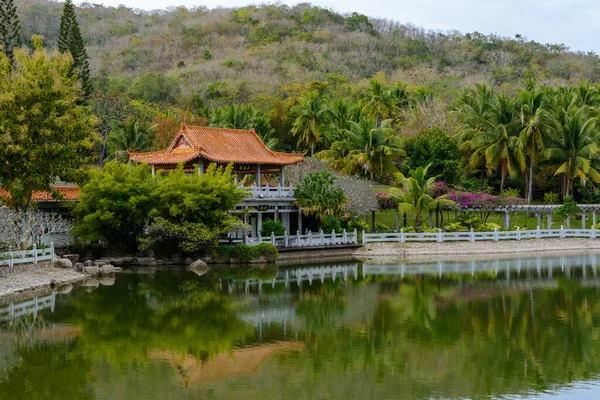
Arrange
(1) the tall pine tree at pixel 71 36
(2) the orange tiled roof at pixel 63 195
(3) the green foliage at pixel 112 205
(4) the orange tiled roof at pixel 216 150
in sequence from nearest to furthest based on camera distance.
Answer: (3) the green foliage at pixel 112 205 < (2) the orange tiled roof at pixel 63 195 < (4) the orange tiled roof at pixel 216 150 < (1) the tall pine tree at pixel 71 36

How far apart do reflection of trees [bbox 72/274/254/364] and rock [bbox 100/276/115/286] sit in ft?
1.06

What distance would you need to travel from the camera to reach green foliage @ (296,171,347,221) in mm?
34156

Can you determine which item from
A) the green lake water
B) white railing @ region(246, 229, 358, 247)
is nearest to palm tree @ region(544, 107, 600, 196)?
white railing @ region(246, 229, 358, 247)

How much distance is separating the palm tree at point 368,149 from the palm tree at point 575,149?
9138 mm

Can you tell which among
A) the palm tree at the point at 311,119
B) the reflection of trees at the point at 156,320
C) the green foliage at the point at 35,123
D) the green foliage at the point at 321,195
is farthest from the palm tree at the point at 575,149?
the green foliage at the point at 35,123

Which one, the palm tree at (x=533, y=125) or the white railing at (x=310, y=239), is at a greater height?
the palm tree at (x=533, y=125)

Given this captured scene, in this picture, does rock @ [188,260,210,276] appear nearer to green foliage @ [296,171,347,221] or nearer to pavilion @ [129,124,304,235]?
pavilion @ [129,124,304,235]

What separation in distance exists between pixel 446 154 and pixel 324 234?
39.7 ft

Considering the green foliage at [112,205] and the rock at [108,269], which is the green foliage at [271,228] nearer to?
the green foliage at [112,205]

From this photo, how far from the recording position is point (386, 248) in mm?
35812

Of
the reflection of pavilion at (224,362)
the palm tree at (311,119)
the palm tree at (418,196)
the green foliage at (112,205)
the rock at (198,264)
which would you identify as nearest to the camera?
the reflection of pavilion at (224,362)

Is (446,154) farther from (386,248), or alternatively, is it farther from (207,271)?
(207,271)

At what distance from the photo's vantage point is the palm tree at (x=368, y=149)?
41.4 meters

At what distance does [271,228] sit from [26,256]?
11.8m
